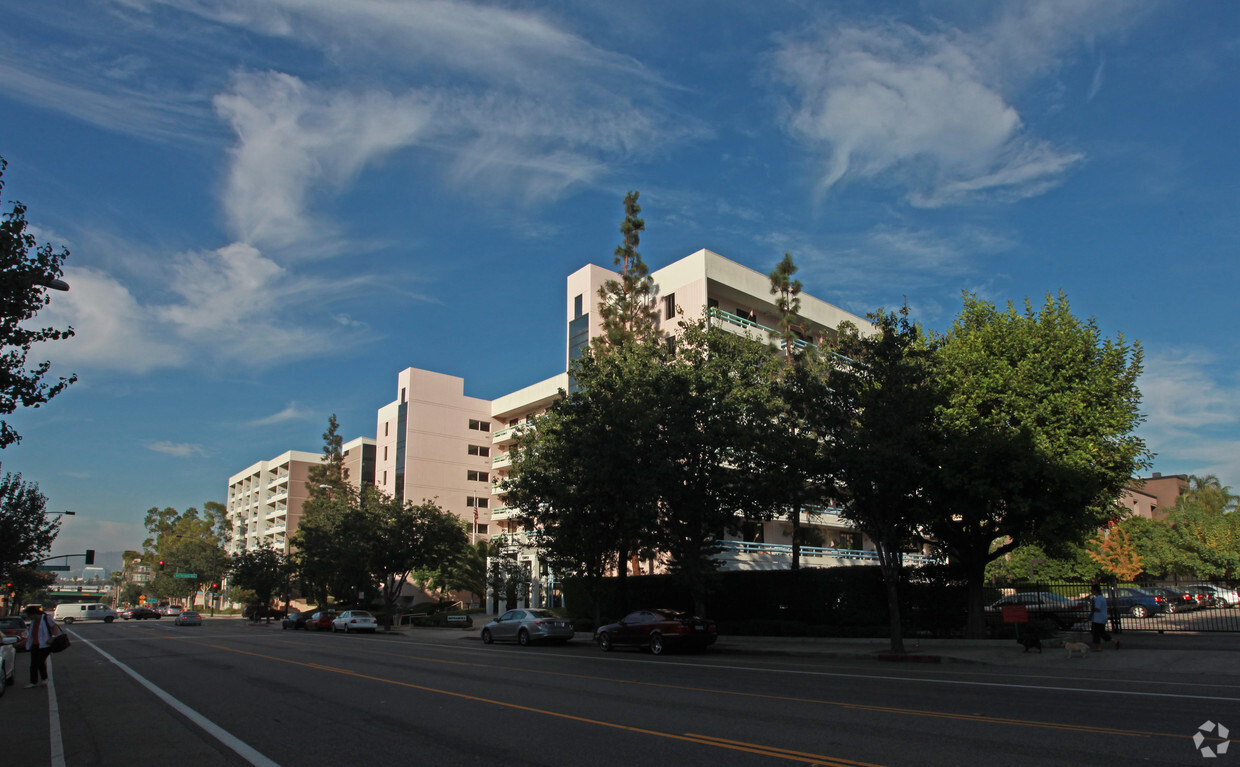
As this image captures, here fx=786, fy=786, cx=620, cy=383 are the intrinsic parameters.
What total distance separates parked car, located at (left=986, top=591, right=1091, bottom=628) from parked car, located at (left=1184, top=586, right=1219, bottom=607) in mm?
12351

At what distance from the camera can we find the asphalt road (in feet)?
26.5

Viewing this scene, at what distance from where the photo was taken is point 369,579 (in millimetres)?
51281

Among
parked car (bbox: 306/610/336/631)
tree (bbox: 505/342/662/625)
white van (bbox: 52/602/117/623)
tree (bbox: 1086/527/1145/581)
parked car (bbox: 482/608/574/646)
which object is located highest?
tree (bbox: 505/342/662/625)

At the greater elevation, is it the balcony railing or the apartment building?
the apartment building

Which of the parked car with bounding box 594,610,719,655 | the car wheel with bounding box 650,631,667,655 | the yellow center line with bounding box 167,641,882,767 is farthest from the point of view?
the car wheel with bounding box 650,631,667,655

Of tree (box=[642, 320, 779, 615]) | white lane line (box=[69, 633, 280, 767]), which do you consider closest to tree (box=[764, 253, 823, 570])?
tree (box=[642, 320, 779, 615])

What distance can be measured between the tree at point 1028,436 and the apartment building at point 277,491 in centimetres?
7202

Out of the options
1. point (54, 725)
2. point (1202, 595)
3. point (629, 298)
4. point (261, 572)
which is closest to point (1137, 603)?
point (1202, 595)

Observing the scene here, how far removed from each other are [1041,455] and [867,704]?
1499cm

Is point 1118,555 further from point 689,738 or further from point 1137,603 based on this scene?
point 689,738

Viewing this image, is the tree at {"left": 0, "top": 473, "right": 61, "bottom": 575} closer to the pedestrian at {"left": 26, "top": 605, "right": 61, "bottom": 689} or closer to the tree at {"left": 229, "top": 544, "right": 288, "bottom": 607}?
the tree at {"left": 229, "top": 544, "right": 288, "bottom": 607}

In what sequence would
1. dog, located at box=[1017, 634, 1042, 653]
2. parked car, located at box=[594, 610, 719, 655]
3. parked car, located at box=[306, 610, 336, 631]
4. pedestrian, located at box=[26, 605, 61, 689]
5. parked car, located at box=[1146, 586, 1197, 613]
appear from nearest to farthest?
pedestrian, located at box=[26, 605, 61, 689] → dog, located at box=[1017, 634, 1042, 653] → parked car, located at box=[594, 610, 719, 655] → parked car, located at box=[1146, 586, 1197, 613] → parked car, located at box=[306, 610, 336, 631]

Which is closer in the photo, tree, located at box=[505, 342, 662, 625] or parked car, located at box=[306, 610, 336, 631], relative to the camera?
tree, located at box=[505, 342, 662, 625]

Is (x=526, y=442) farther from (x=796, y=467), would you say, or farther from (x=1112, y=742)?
(x=1112, y=742)
